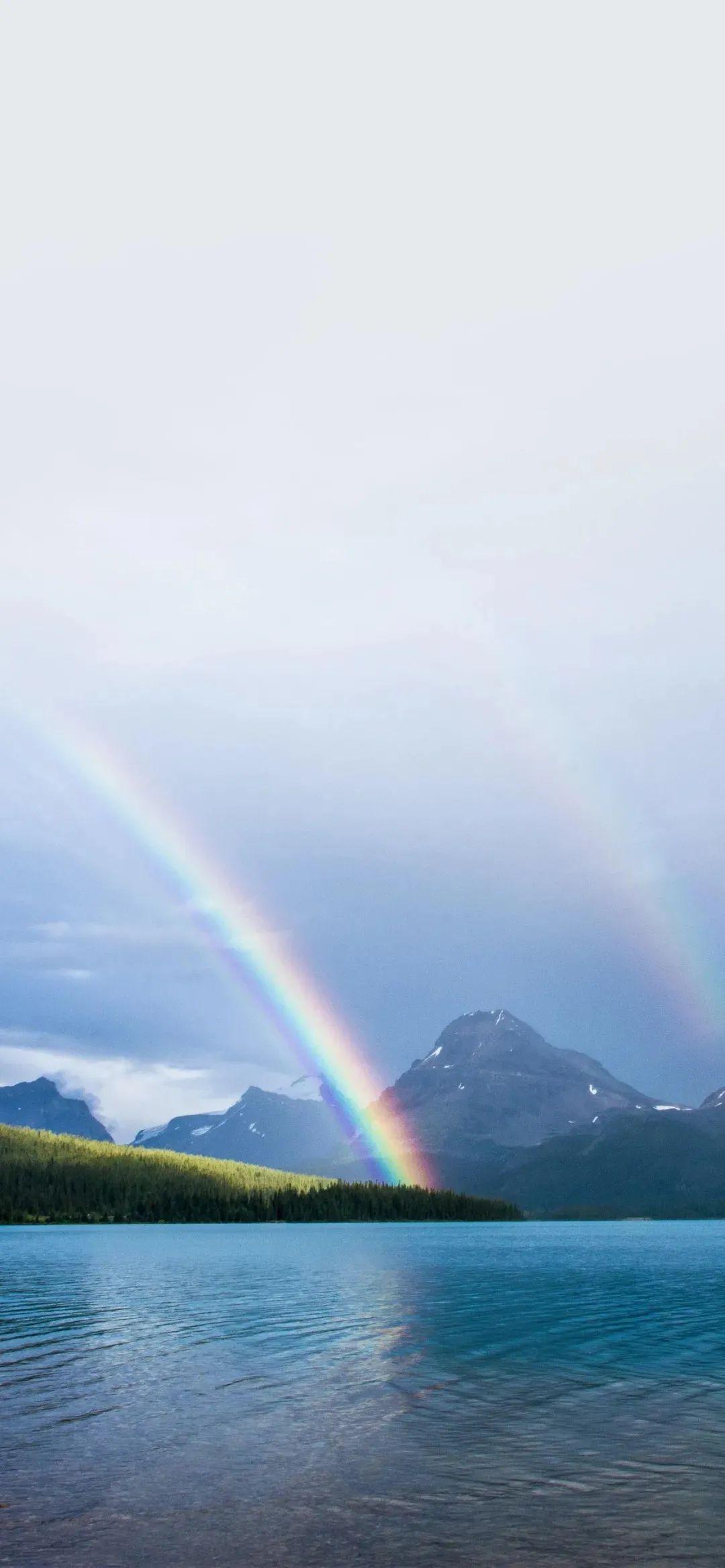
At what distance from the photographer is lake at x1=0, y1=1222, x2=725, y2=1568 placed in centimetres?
2375

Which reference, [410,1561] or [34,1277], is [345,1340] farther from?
[34,1277]

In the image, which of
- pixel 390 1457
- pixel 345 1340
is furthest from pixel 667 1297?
pixel 390 1457

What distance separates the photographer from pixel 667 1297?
9400 centimetres

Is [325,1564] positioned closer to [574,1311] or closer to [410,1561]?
[410,1561]

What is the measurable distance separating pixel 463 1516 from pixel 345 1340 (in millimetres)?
38038

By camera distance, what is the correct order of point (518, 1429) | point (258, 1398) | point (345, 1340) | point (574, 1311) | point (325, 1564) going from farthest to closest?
1. point (574, 1311)
2. point (345, 1340)
3. point (258, 1398)
4. point (518, 1429)
5. point (325, 1564)

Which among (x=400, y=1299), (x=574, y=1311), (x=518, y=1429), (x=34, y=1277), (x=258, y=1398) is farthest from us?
(x=34, y=1277)

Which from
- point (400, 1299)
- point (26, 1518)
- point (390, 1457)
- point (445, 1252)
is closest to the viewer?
point (26, 1518)

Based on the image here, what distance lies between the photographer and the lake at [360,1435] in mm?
23750

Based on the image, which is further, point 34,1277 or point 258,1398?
point 34,1277

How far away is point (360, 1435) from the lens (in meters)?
35.6

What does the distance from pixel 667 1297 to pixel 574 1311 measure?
17273 millimetres

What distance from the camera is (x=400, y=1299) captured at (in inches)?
3531

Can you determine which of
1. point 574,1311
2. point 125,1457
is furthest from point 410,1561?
point 574,1311
